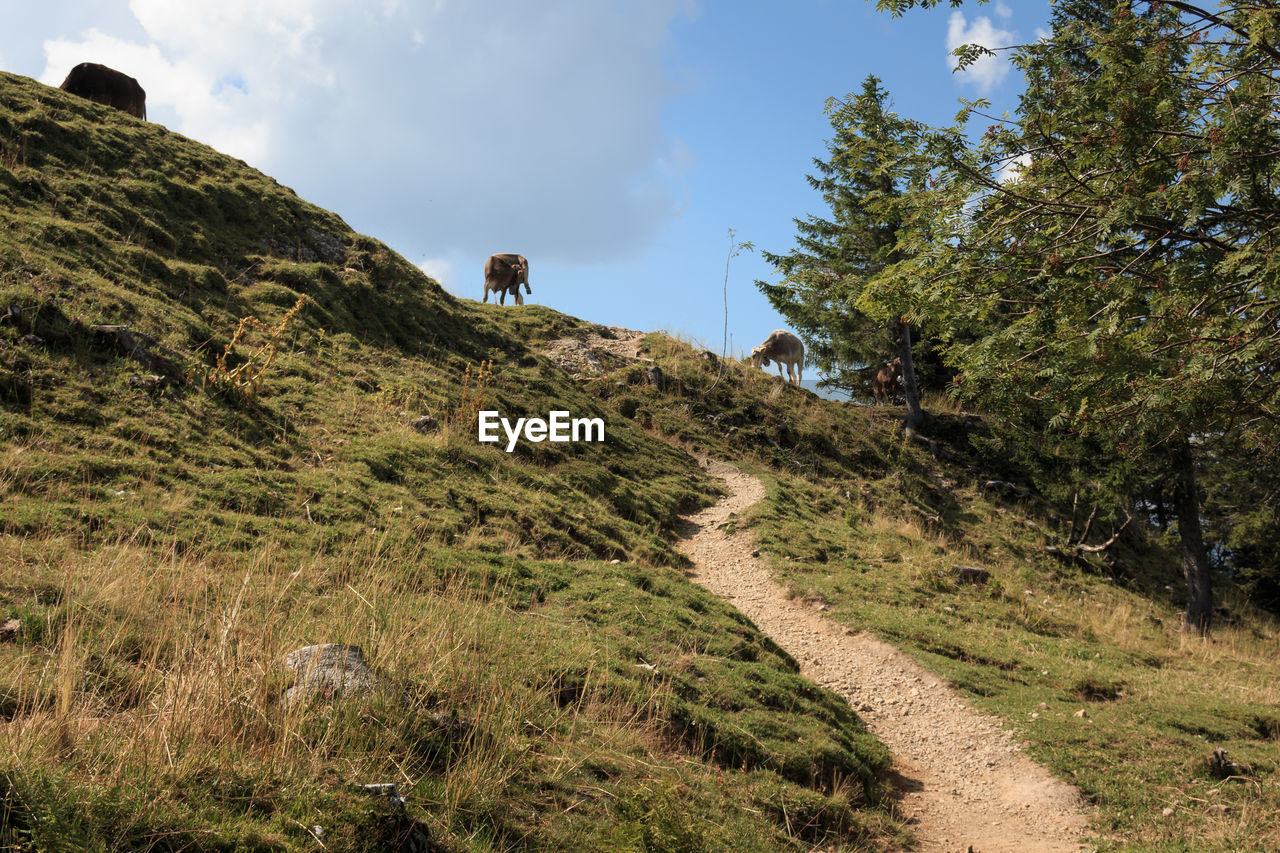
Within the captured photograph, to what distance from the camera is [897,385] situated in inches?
1238

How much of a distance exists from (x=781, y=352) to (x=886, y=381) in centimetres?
447

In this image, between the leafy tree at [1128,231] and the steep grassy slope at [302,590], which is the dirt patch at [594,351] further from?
the leafy tree at [1128,231]

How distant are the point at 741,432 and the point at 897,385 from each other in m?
10.4

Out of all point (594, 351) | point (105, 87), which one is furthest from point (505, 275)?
point (105, 87)

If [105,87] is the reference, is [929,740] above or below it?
below

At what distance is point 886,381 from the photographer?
3112cm

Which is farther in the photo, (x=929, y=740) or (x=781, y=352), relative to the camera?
(x=781, y=352)

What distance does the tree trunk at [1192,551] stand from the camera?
58.1ft

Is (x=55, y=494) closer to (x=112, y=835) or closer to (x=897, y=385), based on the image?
(x=112, y=835)

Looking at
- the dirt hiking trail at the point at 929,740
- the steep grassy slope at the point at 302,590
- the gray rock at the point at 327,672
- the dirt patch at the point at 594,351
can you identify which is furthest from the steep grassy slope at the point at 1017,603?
the gray rock at the point at 327,672

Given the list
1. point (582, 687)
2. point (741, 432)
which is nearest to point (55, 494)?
point (582, 687)

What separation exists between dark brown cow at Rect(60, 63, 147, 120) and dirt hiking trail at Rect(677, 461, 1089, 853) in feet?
70.5

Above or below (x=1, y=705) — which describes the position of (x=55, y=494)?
above

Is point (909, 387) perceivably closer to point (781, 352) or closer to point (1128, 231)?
point (781, 352)
